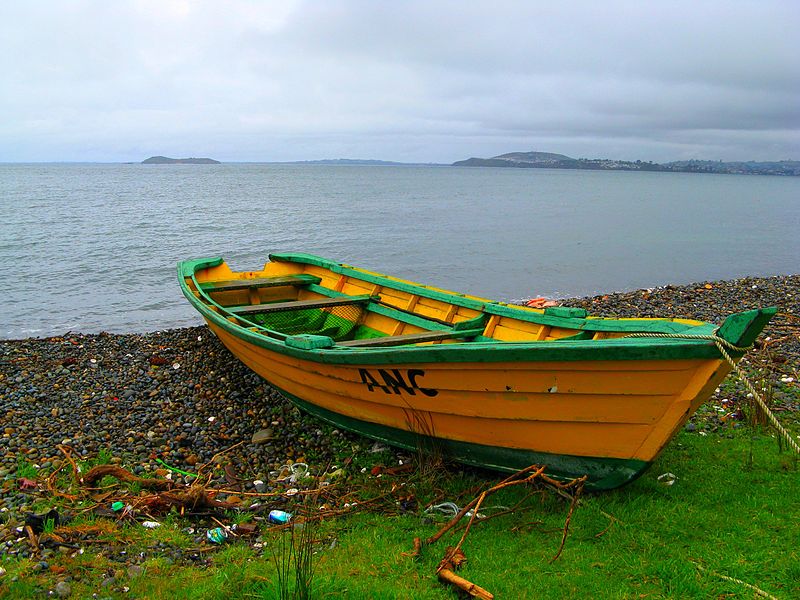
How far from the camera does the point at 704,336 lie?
448 cm

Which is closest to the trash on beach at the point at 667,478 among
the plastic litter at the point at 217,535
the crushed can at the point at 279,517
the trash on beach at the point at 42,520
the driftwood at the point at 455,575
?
the driftwood at the point at 455,575

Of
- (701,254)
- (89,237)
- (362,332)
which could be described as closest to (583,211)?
(701,254)

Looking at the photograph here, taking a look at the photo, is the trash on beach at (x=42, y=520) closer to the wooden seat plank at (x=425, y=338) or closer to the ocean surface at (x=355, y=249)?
the wooden seat plank at (x=425, y=338)

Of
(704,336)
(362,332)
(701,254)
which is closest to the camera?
(704,336)

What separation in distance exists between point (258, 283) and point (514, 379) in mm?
Answer: 6973

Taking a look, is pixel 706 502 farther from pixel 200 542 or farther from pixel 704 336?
pixel 200 542

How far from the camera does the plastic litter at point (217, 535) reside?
544 centimetres

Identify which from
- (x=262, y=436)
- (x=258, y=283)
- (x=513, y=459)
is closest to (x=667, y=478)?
(x=513, y=459)

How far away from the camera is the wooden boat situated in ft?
15.7

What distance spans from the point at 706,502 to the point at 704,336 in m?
1.82

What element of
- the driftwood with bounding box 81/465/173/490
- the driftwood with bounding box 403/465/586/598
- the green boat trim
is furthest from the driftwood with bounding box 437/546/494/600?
the driftwood with bounding box 81/465/173/490

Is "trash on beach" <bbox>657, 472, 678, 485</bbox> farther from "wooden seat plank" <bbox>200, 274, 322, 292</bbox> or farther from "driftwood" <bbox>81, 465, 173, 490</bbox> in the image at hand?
"wooden seat plank" <bbox>200, 274, 322, 292</bbox>

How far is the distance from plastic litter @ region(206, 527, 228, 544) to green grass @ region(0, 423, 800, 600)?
10 cm

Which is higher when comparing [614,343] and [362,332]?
[614,343]
